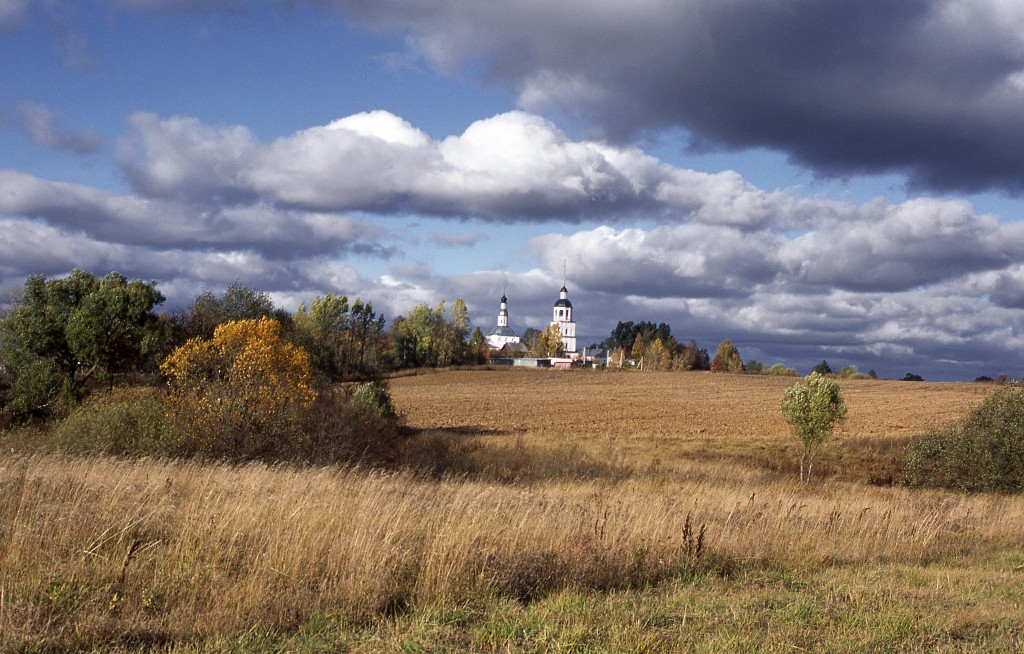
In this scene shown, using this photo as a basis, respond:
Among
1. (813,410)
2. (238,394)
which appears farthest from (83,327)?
(813,410)

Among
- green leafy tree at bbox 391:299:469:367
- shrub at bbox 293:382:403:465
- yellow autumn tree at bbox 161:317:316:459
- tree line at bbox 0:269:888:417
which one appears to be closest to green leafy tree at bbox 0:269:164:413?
tree line at bbox 0:269:888:417

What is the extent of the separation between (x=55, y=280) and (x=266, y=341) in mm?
27404

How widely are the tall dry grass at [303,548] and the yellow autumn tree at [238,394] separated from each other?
1087 centimetres

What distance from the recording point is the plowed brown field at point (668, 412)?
144 feet

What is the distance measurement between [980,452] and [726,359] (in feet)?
478

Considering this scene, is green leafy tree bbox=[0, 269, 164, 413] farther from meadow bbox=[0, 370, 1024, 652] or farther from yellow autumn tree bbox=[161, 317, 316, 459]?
meadow bbox=[0, 370, 1024, 652]

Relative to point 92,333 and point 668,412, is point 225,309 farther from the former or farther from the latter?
point 668,412

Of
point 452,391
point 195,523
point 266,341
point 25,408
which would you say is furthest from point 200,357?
point 452,391

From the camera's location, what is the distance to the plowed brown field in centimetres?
4403

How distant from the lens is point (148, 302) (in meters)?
47.4

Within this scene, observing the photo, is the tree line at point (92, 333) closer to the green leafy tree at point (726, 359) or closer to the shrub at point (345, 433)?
the shrub at point (345, 433)

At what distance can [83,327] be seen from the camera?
43.4m

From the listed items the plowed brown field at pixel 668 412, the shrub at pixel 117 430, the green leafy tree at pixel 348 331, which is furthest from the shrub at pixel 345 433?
the green leafy tree at pixel 348 331

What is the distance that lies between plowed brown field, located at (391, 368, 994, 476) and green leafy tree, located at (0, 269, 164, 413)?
18160 millimetres
